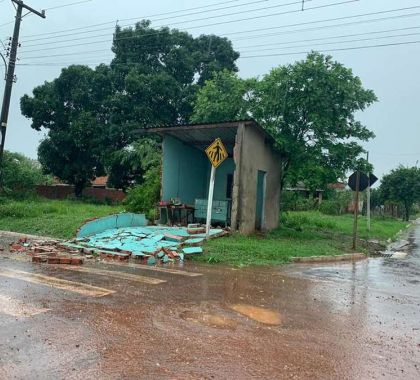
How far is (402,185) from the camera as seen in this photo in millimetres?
45875

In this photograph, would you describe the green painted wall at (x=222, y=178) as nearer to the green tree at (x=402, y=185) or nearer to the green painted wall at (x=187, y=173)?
the green painted wall at (x=187, y=173)

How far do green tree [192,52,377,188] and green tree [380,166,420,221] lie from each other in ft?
100

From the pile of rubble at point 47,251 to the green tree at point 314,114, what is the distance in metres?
9.32

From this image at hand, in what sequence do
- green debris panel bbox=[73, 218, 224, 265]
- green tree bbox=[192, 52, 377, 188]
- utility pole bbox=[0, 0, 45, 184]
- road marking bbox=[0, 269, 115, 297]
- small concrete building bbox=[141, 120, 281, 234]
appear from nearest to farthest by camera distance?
road marking bbox=[0, 269, 115, 297] < green debris panel bbox=[73, 218, 224, 265] < small concrete building bbox=[141, 120, 281, 234] < green tree bbox=[192, 52, 377, 188] < utility pole bbox=[0, 0, 45, 184]

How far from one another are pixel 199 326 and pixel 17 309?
Result: 8.54ft

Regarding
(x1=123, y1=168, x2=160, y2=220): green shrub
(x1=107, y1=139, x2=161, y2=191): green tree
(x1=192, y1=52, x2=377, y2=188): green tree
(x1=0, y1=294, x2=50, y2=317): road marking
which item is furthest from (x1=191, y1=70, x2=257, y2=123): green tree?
(x1=0, y1=294, x2=50, y2=317): road marking

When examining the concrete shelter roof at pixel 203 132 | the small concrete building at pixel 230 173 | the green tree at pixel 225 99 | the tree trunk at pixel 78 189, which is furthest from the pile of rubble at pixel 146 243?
the tree trunk at pixel 78 189

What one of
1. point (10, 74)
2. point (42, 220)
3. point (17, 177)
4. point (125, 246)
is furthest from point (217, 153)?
point (17, 177)

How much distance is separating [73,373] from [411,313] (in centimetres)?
563

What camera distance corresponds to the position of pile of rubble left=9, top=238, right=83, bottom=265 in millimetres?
10336

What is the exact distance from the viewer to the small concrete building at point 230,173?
15.2 meters

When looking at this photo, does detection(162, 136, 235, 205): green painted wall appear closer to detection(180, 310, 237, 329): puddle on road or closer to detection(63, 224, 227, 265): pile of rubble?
detection(63, 224, 227, 265): pile of rubble

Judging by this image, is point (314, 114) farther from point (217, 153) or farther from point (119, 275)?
point (119, 275)

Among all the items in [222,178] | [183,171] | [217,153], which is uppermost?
[217,153]
